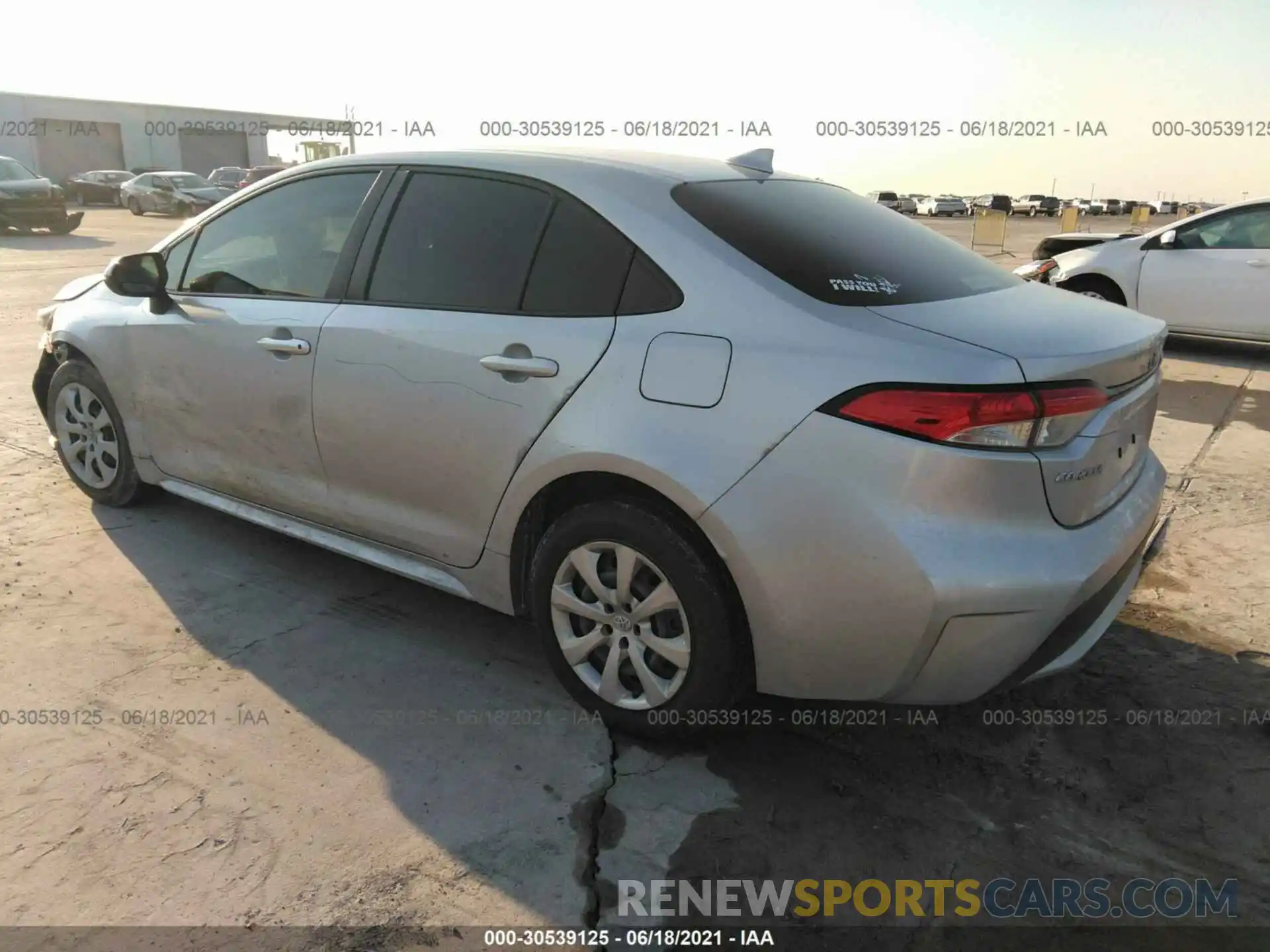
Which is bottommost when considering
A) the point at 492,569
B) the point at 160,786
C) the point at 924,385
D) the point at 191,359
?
the point at 160,786

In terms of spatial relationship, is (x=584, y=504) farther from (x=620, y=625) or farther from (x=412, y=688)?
(x=412, y=688)

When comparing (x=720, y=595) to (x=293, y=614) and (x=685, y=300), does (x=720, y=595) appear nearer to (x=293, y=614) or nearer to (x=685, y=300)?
(x=685, y=300)

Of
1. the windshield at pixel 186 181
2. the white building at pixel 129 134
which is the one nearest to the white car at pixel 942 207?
the white building at pixel 129 134

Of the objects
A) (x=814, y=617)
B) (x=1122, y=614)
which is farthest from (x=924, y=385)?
(x=1122, y=614)

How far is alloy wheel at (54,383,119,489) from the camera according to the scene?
14.1 feet

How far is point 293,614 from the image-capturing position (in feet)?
11.5

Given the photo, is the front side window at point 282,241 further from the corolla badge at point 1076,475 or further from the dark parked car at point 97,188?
the dark parked car at point 97,188

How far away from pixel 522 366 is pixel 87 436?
9.28 ft

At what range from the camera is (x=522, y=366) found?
106 inches

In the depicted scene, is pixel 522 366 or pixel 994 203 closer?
pixel 522 366

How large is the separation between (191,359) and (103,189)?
37727 mm

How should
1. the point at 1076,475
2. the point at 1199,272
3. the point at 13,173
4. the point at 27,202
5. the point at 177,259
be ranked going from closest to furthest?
the point at 1076,475, the point at 177,259, the point at 1199,272, the point at 27,202, the point at 13,173

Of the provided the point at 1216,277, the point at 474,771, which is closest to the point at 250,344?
the point at 474,771

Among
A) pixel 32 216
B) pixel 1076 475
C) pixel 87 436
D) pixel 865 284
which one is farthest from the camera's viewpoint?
pixel 32 216
